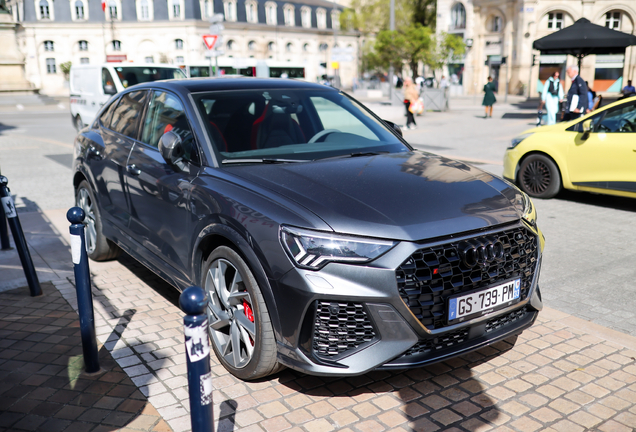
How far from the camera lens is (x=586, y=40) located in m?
18.5

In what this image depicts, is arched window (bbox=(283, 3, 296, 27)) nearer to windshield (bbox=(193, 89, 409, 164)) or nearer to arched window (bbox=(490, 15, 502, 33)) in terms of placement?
arched window (bbox=(490, 15, 502, 33))

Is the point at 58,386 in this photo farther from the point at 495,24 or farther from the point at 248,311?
the point at 495,24

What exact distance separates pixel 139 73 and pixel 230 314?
14891mm

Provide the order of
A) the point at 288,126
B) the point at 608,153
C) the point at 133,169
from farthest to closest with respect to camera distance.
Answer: the point at 608,153
the point at 133,169
the point at 288,126

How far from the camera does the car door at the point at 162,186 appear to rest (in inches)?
151

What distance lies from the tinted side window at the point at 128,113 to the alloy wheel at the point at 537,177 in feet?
19.3

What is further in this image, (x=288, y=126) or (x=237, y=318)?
(x=288, y=126)

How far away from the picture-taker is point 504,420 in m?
3.08

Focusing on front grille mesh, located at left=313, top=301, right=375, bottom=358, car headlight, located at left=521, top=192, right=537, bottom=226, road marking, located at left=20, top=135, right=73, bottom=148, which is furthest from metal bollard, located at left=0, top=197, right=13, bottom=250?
road marking, located at left=20, top=135, right=73, bottom=148

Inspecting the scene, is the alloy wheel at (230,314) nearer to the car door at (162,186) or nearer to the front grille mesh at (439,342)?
the car door at (162,186)

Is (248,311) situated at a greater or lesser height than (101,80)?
lesser

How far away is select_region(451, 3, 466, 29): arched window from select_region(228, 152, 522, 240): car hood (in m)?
53.5

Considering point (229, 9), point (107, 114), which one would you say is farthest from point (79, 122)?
point (229, 9)

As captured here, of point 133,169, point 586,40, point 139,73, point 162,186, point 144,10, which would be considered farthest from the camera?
point 144,10
